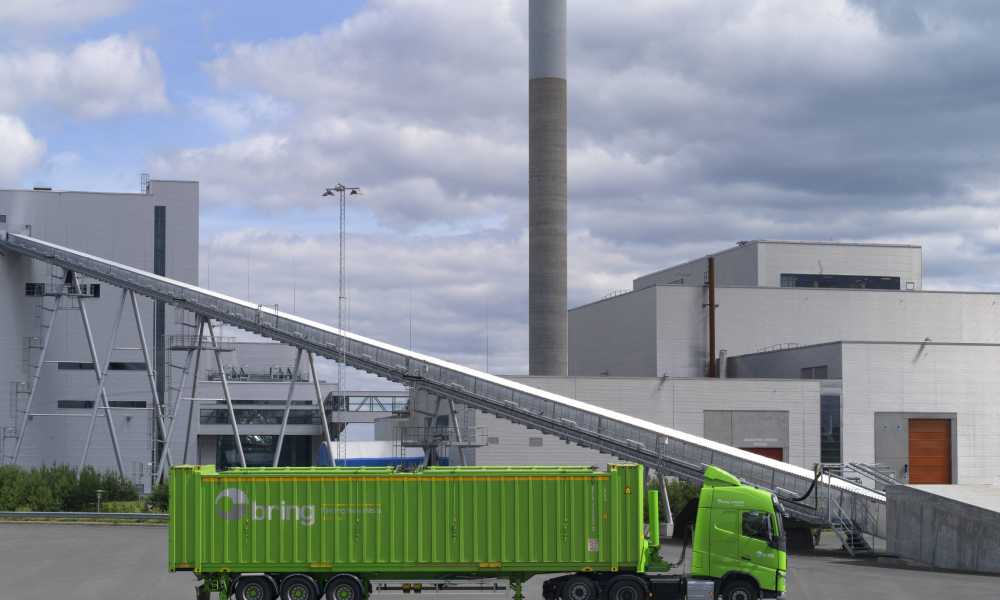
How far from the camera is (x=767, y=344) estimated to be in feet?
253

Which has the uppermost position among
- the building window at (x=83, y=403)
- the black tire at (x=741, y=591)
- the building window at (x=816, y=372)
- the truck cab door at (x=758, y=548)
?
the building window at (x=816, y=372)

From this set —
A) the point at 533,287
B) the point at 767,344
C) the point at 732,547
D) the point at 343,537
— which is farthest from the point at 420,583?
the point at 767,344

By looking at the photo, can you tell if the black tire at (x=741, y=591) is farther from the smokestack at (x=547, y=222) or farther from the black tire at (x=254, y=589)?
the smokestack at (x=547, y=222)

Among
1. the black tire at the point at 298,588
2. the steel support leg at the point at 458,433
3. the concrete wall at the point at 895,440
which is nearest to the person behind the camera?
the black tire at the point at 298,588

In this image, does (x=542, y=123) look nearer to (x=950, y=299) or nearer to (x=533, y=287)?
(x=533, y=287)

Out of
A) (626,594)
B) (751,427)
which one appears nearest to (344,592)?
(626,594)

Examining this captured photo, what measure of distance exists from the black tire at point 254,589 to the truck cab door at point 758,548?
414 inches

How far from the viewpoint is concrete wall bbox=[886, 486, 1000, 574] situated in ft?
121

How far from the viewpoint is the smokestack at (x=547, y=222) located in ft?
244

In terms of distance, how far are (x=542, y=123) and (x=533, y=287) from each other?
410 inches

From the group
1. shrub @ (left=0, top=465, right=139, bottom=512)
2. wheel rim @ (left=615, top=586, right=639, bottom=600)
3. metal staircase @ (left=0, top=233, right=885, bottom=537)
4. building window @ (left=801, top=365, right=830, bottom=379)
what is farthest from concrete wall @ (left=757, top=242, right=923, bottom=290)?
wheel rim @ (left=615, top=586, right=639, bottom=600)

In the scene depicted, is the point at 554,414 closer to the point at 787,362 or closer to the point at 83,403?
the point at 787,362

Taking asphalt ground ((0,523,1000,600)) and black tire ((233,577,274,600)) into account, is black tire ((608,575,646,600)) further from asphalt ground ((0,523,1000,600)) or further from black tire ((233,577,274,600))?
black tire ((233,577,274,600))

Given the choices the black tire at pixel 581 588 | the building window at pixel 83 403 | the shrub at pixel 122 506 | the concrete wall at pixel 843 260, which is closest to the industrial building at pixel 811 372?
the concrete wall at pixel 843 260
